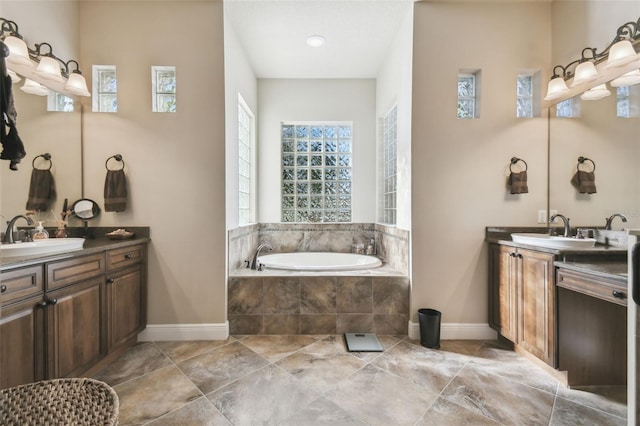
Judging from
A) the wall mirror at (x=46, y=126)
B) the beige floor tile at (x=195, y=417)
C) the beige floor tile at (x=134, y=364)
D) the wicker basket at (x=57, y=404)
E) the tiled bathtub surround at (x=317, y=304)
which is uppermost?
the wall mirror at (x=46, y=126)

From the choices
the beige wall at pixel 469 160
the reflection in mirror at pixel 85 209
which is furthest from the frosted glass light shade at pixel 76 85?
the beige wall at pixel 469 160

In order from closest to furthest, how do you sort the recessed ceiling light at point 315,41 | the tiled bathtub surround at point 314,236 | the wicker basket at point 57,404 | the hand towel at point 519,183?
the wicker basket at point 57,404 → the hand towel at point 519,183 → the recessed ceiling light at point 315,41 → the tiled bathtub surround at point 314,236

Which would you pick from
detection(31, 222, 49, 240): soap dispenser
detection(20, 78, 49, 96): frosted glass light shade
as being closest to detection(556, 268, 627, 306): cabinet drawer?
detection(31, 222, 49, 240): soap dispenser

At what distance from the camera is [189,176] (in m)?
2.55

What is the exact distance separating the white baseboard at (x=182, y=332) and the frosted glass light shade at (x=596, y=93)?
3441mm

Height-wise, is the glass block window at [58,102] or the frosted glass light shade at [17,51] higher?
the frosted glass light shade at [17,51]

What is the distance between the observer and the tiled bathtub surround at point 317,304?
8.56 feet

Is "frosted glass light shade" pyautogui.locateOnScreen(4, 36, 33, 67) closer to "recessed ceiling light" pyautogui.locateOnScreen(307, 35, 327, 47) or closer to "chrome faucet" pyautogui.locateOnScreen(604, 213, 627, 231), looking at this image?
"recessed ceiling light" pyautogui.locateOnScreen(307, 35, 327, 47)

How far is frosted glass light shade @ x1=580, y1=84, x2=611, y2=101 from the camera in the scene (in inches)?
83.2

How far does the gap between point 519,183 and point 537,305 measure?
1.05 metres

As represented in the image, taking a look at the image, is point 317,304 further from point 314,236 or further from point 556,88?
point 556,88

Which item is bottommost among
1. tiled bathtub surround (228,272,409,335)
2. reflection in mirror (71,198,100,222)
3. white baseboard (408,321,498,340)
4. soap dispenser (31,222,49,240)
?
white baseboard (408,321,498,340)

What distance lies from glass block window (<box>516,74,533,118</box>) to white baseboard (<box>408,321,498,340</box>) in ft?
6.42

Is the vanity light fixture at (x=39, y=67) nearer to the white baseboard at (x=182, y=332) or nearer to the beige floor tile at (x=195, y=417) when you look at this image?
the white baseboard at (x=182, y=332)
